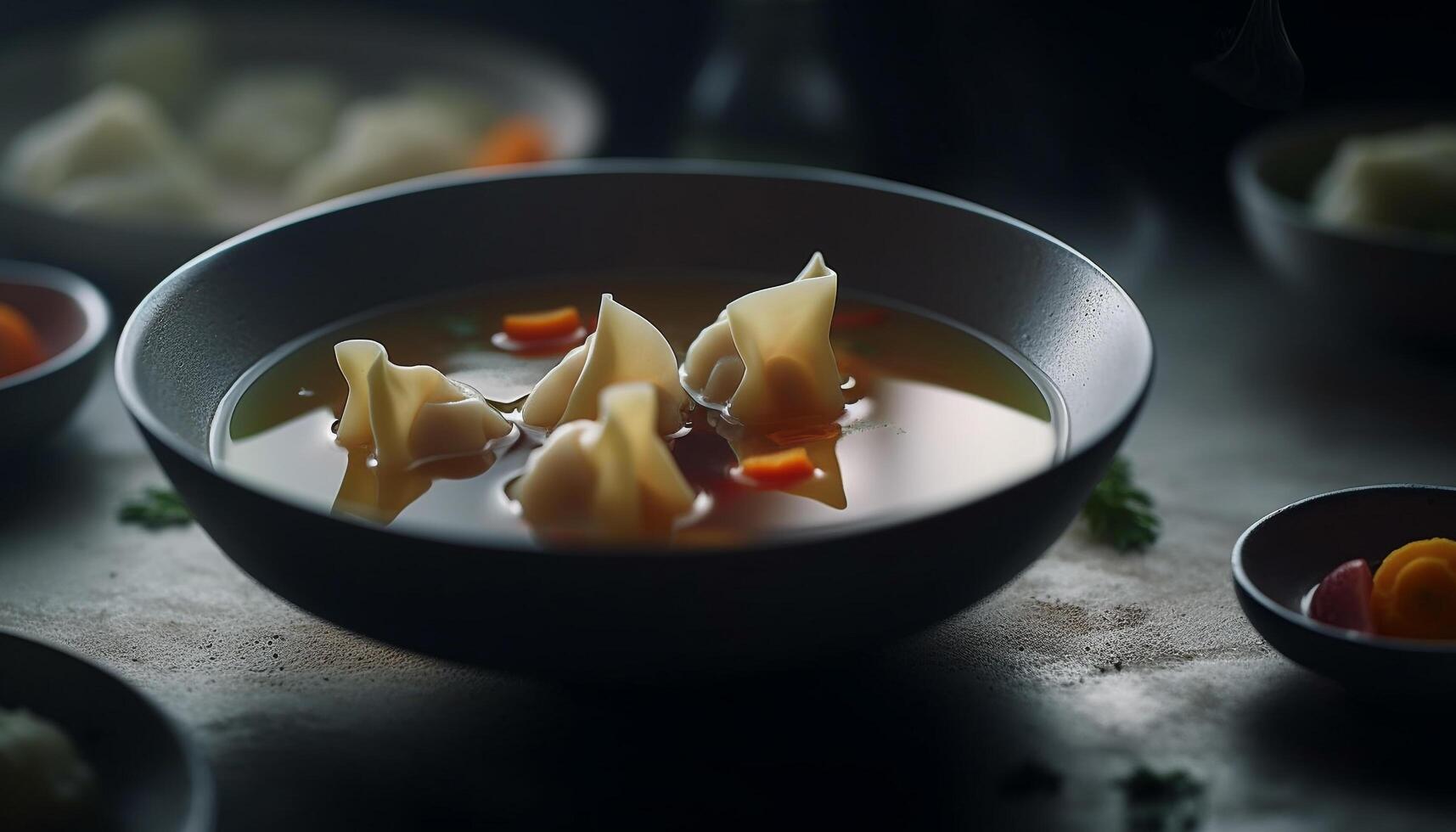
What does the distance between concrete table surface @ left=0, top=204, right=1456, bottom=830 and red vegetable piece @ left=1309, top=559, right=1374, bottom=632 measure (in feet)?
0.25

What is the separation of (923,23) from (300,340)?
5.76ft

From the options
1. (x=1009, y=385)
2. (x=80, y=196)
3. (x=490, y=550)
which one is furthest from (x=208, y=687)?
(x=80, y=196)

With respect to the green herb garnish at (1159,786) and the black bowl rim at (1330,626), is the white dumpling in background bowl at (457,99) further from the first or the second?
the green herb garnish at (1159,786)

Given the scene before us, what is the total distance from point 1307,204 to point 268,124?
6.43 ft

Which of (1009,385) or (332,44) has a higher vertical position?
(1009,385)

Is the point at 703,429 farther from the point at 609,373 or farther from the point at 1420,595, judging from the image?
the point at 1420,595

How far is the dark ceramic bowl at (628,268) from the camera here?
42.7 inches

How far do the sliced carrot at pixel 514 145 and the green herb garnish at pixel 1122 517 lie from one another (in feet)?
4.46

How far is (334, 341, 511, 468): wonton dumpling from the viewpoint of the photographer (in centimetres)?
142

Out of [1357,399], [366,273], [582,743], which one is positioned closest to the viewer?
[582,743]

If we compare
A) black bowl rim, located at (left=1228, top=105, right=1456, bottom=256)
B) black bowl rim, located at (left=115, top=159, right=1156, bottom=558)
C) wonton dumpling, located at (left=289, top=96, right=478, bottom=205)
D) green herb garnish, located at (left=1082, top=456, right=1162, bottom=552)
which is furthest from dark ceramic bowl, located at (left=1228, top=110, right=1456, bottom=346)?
wonton dumpling, located at (left=289, top=96, right=478, bottom=205)

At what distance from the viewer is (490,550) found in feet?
3.44

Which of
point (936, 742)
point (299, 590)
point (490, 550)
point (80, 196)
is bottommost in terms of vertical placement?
point (80, 196)

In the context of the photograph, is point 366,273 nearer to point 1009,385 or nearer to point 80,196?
point 1009,385
